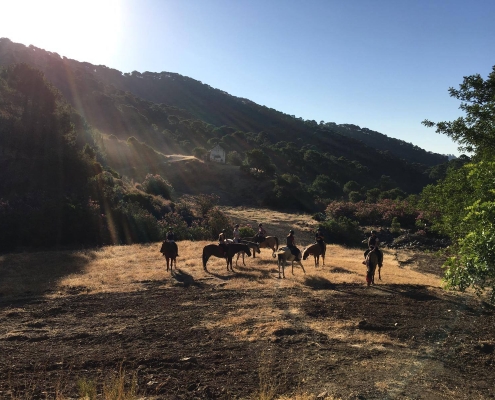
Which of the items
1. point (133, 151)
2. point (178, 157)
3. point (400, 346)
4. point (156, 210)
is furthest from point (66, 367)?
point (178, 157)

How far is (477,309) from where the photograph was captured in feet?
37.6

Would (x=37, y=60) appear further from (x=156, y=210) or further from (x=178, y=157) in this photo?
(x=156, y=210)

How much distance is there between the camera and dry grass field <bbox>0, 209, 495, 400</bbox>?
20.9ft

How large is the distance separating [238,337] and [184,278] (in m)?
6.86

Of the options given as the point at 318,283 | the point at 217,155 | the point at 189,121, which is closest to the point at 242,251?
the point at 318,283

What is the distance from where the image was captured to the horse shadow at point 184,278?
46.7ft

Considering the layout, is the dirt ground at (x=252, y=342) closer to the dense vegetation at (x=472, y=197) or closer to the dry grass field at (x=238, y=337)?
the dry grass field at (x=238, y=337)

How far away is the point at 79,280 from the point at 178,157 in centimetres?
5416

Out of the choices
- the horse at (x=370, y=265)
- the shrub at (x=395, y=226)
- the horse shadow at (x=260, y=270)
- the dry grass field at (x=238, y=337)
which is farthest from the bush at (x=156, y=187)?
the horse at (x=370, y=265)

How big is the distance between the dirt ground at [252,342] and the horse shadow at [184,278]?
315 mm

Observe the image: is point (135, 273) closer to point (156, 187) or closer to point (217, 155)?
point (156, 187)

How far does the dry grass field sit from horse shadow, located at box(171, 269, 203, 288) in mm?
154

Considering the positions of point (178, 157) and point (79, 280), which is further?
point (178, 157)

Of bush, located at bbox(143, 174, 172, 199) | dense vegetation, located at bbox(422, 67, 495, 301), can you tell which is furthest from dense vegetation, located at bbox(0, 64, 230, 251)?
dense vegetation, located at bbox(422, 67, 495, 301)
